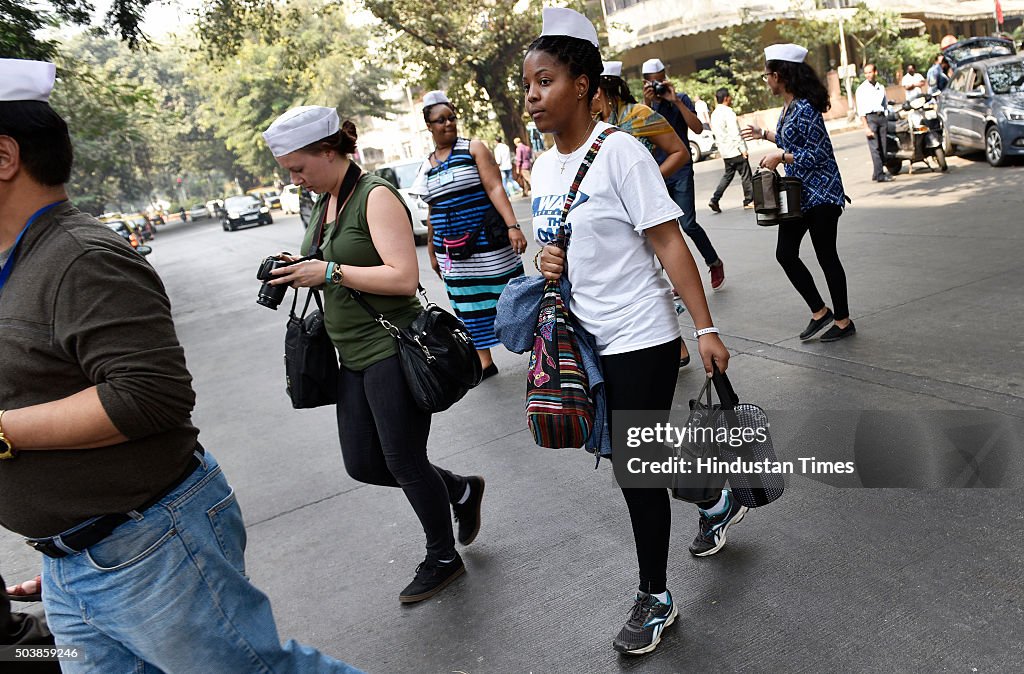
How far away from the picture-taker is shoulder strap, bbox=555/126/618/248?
277cm

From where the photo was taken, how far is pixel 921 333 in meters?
5.78

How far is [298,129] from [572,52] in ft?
3.23

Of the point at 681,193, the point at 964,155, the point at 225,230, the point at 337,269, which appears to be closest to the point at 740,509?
the point at 337,269

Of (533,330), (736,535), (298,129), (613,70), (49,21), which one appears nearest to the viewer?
(533,330)

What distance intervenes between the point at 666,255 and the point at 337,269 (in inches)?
45.1

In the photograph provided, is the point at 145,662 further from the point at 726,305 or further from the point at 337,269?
the point at 726,305

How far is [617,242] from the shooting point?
2793 mm

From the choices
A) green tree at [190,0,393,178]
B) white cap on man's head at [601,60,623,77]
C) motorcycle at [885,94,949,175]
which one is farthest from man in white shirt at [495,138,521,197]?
green tree at [190,0,393,178]

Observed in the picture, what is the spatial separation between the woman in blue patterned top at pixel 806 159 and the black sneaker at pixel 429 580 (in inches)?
127

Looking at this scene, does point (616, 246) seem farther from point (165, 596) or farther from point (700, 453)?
point (165, 596)

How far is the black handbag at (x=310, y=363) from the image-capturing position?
3.36 meters

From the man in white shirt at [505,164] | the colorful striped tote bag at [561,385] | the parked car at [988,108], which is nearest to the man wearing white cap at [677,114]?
the colorful striped tote bag at [561,385]

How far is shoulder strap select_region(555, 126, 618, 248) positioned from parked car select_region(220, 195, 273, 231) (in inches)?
1437

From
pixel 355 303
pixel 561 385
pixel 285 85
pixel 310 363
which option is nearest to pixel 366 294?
pixel 355 303
